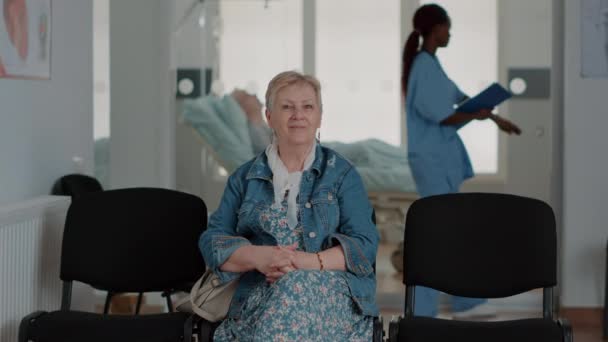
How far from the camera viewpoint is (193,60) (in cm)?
488

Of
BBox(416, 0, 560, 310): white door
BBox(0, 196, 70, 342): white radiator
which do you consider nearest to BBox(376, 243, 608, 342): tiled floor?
BBox(416, 0, 560, 310): white door

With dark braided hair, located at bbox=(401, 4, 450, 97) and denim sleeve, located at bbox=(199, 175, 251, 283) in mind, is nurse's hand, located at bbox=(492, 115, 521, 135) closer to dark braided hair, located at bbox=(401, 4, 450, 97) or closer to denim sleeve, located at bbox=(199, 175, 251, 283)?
dark braided hair, located at bbox=(401, 4, 450, 97)

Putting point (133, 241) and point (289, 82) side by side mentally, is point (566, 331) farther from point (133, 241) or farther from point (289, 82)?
point (133, 241)

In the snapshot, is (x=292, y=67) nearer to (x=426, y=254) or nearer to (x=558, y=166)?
(x=558, y=166)

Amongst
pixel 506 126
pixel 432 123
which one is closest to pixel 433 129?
pixel 432 123

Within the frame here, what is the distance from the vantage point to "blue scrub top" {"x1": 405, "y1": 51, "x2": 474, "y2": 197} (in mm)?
4477

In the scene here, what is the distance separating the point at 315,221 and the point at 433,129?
6.27ft

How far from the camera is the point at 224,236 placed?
2.75 metres

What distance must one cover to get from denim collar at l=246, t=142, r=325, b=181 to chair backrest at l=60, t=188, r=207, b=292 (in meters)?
0.39

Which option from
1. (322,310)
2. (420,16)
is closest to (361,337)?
(322,310)

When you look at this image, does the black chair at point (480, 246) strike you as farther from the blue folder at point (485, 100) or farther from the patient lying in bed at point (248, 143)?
the patient lying in bed at point (248, 143)

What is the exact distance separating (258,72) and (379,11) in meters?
0.71

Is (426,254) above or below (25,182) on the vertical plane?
below

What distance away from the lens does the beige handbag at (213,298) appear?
2734 millimetres
